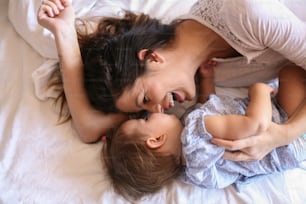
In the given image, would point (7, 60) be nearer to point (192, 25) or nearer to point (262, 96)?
point (192, 25)

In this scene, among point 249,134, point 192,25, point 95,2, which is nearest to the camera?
point 249,134

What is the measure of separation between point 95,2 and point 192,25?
212mm

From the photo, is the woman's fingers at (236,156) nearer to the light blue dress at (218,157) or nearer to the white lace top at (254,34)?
the light blue dress at (218,157)

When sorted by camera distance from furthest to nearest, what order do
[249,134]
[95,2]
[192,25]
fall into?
[95,2] < [192,25] < [249,134]

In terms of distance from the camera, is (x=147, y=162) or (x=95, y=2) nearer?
(x=147, y=162)

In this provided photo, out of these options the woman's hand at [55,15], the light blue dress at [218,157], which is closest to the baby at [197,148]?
the light blue dress at [218,157]

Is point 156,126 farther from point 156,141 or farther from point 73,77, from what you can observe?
point 73,77

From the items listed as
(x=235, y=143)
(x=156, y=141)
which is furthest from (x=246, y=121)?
(x=156, y=141)

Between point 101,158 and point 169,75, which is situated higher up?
point 169,75

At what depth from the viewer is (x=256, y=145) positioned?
0.69m

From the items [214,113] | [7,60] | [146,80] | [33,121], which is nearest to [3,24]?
[7,60]

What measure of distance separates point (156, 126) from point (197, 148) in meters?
0.07

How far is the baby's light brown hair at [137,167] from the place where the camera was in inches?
27.4

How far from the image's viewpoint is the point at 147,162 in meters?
0.70
